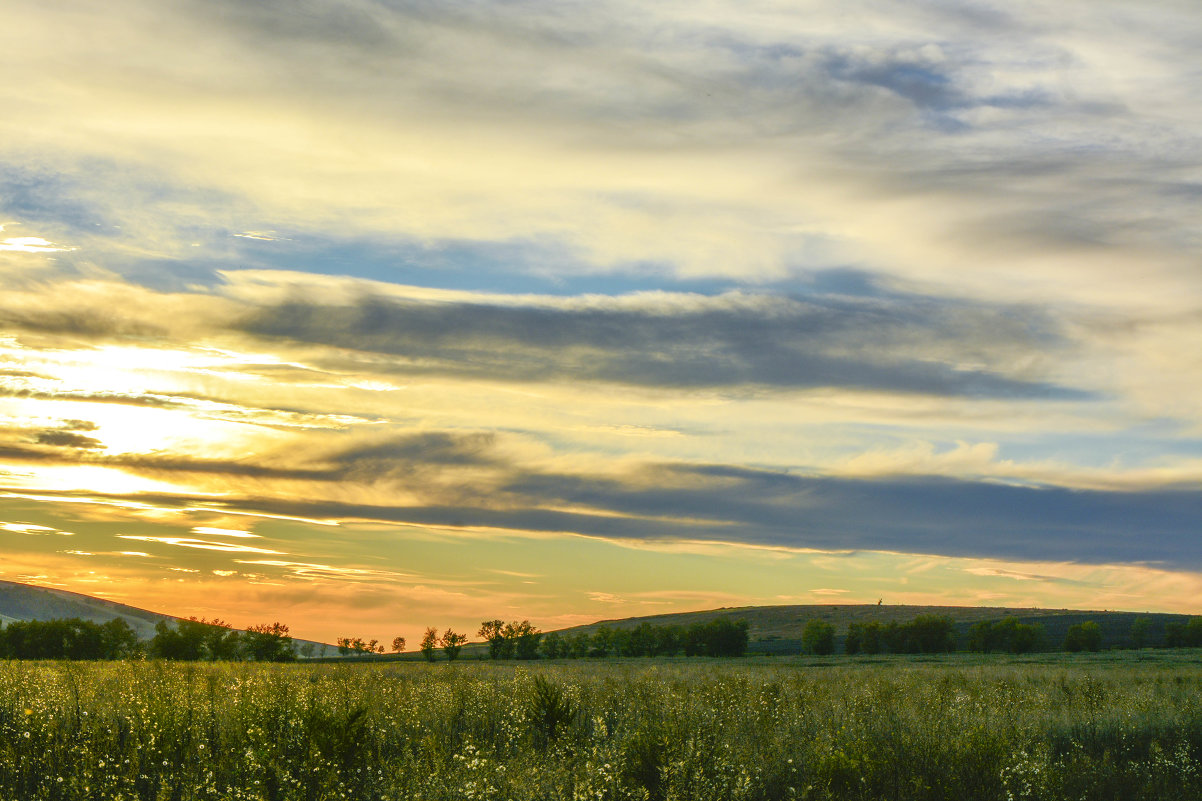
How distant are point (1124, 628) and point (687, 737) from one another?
156895mm

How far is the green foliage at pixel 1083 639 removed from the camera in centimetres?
11369

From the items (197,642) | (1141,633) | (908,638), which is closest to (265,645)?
(197,642)

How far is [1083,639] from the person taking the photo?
376ft

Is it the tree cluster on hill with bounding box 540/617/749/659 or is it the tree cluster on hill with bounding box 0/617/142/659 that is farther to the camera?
the tree cluster on hill with bounding box 540/617/749/659

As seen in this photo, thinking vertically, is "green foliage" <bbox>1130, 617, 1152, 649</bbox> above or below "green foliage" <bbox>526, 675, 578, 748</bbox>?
below

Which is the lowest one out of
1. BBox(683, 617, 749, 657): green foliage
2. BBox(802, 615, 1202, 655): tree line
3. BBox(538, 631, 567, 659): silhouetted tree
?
BBox(538, 631, 567, 659): silhouetted tree

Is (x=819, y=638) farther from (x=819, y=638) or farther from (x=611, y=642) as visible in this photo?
(x=611, y=642)

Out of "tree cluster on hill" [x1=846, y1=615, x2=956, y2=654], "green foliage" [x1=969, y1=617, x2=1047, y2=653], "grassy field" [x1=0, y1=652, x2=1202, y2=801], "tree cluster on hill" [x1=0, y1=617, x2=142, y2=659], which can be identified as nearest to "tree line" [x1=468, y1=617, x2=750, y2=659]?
"tree cluster on hill" [x1=846, y1=615, x2=956, y2=654]

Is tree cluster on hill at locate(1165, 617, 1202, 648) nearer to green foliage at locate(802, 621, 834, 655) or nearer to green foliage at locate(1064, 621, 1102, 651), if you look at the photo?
green foliage at locate(1064, 621, 1102, 651)

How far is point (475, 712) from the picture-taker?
16688 mm

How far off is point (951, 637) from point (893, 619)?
1614 inches

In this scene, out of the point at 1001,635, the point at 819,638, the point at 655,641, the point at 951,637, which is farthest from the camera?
the point at 655,641

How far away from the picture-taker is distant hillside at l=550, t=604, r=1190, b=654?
13662cm

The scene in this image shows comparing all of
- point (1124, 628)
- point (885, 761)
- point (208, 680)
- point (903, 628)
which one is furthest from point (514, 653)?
point (885, 761)
